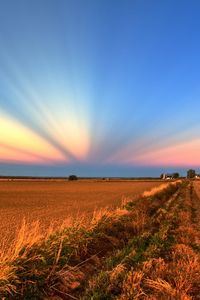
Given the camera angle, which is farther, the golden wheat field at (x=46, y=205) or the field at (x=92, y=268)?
the golden wheat field at (x=46, y=205)

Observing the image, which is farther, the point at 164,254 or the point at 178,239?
the point at 178,239

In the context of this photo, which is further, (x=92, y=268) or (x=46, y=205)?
(x=46, y=205)

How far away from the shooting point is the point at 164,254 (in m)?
11.0

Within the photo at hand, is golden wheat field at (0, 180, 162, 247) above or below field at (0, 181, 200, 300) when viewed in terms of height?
above

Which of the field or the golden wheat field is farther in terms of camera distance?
the golden wheat field

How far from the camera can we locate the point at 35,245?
8969 mm

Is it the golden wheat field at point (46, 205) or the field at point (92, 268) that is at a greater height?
the golden wheat field at point (46, 205)

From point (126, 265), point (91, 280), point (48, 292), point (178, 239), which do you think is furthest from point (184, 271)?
point (178, 239)

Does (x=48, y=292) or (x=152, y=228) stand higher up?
(x=152, y=228)

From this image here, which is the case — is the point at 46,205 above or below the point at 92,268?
above

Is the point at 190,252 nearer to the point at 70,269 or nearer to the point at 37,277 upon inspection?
the point at 70,269

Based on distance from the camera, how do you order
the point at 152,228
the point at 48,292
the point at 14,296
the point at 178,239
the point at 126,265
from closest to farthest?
the point at 14,296 → the point at 48,292 → the point at 126,265 → the point at 178,239 → the point at 152,228

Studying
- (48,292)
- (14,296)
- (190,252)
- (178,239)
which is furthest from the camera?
(178,239)

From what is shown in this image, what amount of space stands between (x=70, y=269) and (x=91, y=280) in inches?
31.6
